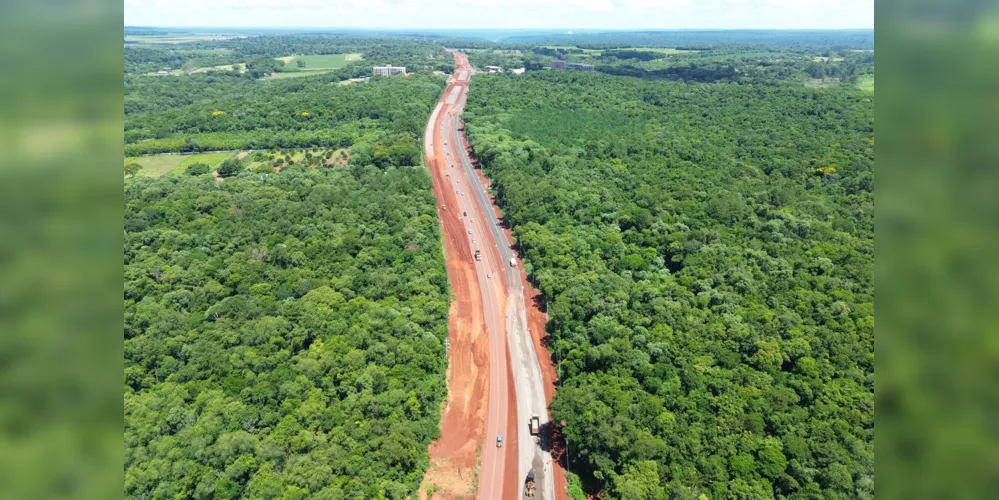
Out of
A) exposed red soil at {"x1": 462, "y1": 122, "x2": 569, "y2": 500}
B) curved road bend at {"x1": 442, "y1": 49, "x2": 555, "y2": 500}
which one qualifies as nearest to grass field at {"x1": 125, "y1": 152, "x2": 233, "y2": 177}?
curved road bend at {"x1": 442, "y1": 49, "x2": 555, "y2": 500}

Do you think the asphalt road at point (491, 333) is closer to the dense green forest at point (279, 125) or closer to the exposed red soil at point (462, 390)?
the exposed red soil at point (462, 390)

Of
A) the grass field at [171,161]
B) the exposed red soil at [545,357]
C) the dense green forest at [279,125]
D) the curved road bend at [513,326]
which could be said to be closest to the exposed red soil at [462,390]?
the curved road bend at [513,326]

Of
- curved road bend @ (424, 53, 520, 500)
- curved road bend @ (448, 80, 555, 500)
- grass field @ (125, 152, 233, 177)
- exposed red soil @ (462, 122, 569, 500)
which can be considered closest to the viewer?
exposed red soil @ (462, 122, 569, 500)

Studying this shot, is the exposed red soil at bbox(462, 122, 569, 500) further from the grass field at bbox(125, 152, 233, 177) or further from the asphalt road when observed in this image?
the grass field at bbox(125, 152, 233, 177)

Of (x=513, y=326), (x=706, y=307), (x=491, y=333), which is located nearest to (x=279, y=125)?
(x=491, y=333)

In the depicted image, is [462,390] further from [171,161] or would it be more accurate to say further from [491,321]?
[171,161]
